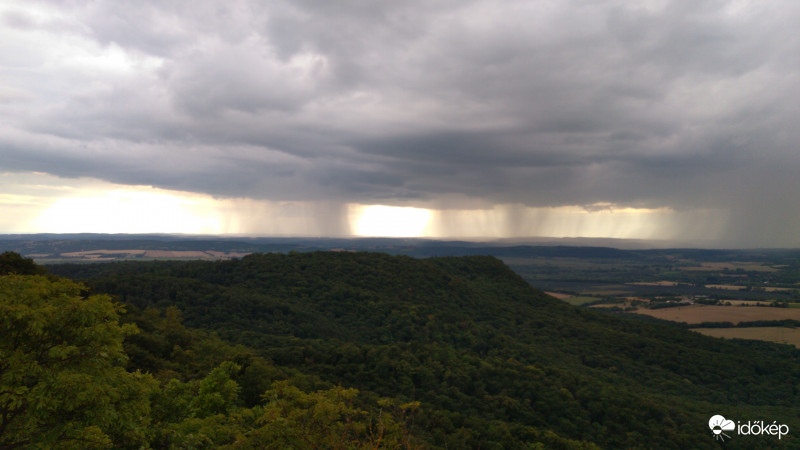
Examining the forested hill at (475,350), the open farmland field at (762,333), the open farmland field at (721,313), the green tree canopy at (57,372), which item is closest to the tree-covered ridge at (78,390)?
the green tree canopy at (57,372)

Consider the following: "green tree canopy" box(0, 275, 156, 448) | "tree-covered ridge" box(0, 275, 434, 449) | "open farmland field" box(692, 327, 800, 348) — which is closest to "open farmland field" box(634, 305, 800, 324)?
"open farmland field" box(692, 327, 800, 348)

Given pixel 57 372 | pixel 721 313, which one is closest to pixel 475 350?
pixel 57 372

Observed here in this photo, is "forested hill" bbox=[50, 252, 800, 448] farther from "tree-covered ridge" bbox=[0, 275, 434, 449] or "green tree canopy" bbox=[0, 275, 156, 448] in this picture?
"green tree canopy" bbox=[0, 275, 156, 448]

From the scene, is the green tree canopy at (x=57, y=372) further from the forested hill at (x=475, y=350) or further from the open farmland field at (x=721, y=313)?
the open farmland field at (x=721, y=313)

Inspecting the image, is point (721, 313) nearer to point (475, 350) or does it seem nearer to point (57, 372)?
point (475, 350)

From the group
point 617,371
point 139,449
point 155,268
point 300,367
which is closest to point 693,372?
point 617,371
